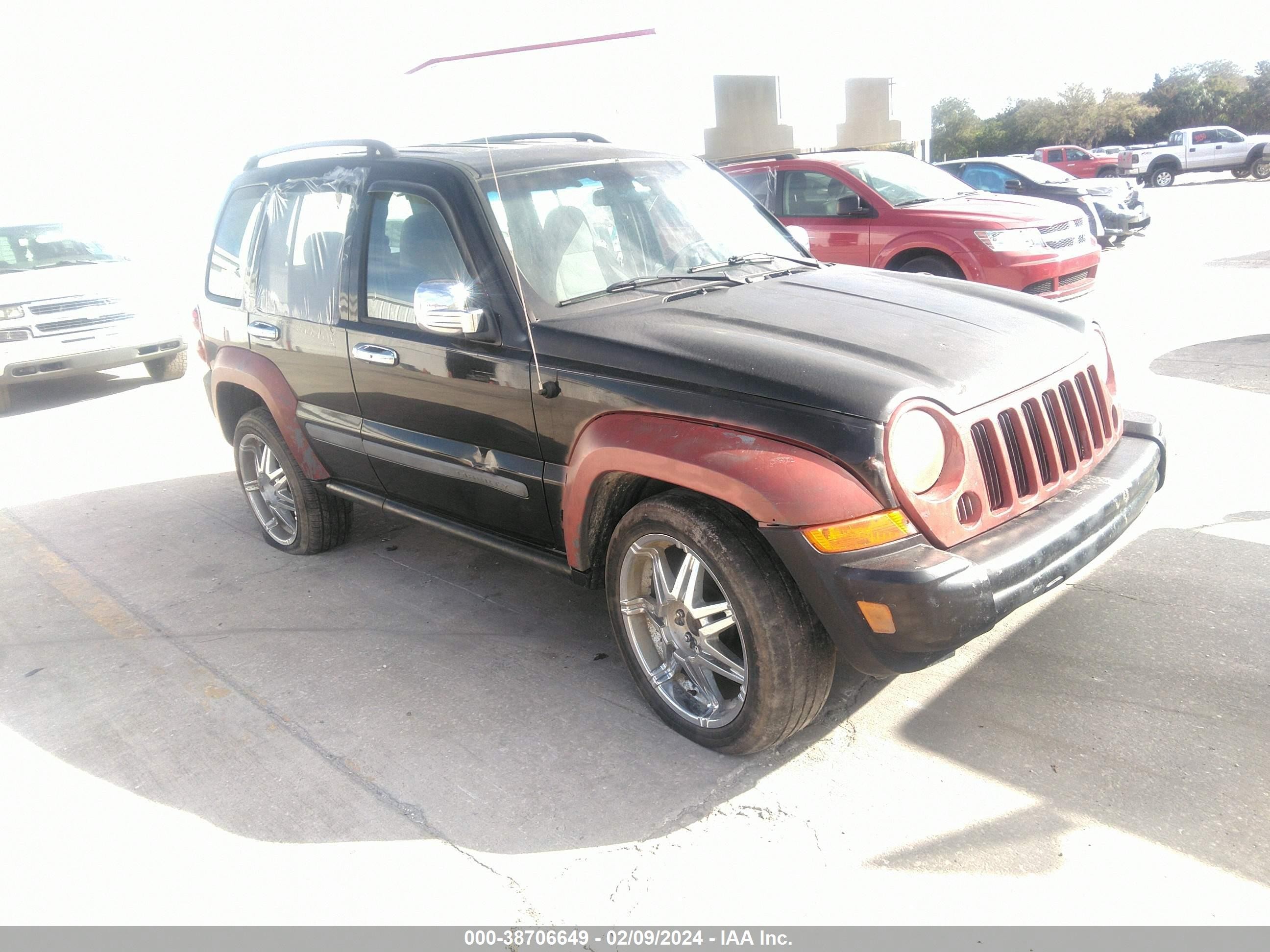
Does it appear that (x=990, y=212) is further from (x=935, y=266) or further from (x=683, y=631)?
(x=683, y=631)

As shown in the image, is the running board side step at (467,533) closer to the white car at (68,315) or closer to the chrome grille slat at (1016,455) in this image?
the chrome grille slat at (1016,455)

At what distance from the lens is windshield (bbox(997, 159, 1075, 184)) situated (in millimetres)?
14781

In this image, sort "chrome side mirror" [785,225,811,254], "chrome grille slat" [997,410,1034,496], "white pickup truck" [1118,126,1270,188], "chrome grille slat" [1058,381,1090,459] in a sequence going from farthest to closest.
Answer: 1. "white pickup truck" [1118,126,1270,188]
2. "chrome side mirror" [785,225,811,254]
3. "chrome grille slat" [1058,381,1090,459]
4. "chrome grille slat" [997,410,1034,496]

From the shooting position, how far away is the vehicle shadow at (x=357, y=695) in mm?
3080

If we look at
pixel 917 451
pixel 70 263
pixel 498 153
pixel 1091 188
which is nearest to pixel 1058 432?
pixel 917 451

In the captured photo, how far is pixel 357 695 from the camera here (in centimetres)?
380

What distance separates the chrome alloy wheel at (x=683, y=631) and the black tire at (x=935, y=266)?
6108 mm

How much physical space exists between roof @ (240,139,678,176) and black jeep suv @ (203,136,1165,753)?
2 cm

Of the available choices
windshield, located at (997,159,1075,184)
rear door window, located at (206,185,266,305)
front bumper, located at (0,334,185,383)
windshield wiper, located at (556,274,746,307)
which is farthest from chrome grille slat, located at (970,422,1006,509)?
windshield, located at (997,159,1075,184)

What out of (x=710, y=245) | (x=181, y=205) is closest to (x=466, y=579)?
(x=710, y=245)

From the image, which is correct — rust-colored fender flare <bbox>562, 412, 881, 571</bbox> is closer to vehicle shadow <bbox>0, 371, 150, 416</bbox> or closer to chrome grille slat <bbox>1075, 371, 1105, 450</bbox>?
chrome grille slat <bbox>1075, 371, 1105, 450</bbox>

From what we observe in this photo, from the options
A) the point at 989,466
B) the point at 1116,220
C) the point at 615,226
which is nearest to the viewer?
the point at 989,466

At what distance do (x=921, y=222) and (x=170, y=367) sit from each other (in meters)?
7.75

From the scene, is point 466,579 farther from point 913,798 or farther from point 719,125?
point 719,125
